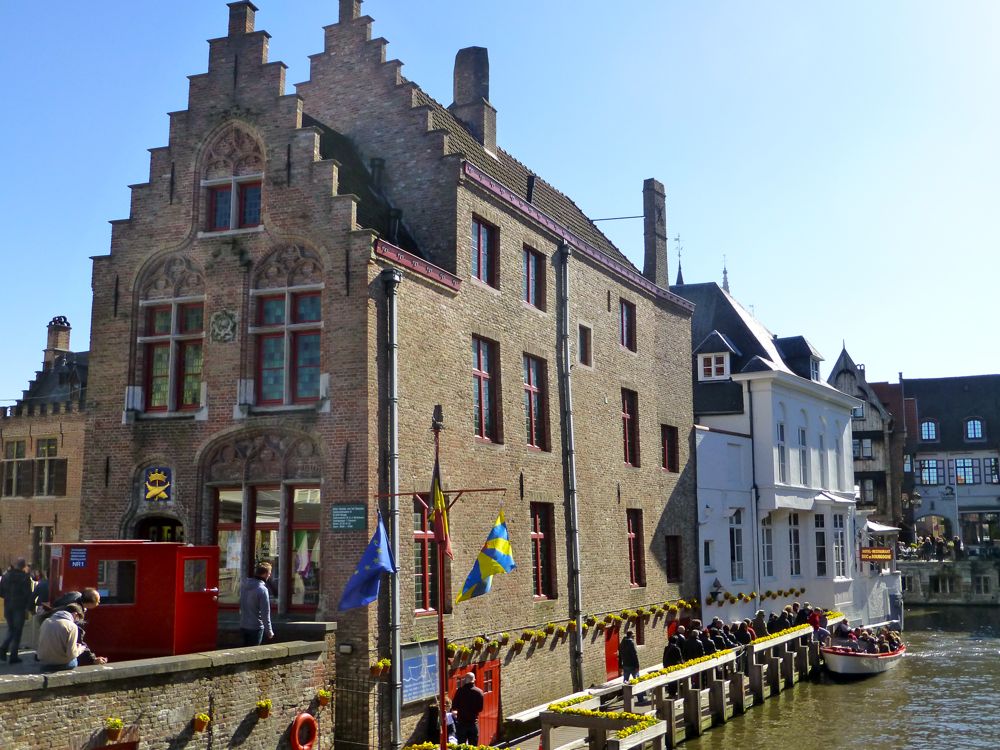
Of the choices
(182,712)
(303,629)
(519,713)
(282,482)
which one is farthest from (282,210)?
(519,713)

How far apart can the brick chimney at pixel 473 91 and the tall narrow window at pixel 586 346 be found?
495 cm

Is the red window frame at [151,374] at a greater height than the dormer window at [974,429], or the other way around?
the dormer window at [974,429]

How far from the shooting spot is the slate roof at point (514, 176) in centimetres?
2302

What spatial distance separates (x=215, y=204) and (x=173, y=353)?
113 inches

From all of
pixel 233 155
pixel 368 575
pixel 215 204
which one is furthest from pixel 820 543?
pixel 233 155

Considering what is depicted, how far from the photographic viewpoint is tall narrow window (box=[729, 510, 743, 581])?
32094mm

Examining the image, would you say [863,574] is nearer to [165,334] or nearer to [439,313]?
[439,313]

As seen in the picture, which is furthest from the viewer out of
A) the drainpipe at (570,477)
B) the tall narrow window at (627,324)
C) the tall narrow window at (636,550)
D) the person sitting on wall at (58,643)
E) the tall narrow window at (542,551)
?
the tall narrow window at (627,324)

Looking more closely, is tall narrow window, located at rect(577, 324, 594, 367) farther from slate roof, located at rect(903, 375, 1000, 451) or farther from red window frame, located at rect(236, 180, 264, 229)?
slate roof, located at rect(903, 375, 1000, 451)

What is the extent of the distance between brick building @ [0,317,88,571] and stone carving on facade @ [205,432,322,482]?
18736 millimetres

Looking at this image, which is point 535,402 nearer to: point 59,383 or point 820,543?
point 820,543

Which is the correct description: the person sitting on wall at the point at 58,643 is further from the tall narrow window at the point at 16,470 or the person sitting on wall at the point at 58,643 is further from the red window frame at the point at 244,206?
the tall narrow window at the point at 16,470

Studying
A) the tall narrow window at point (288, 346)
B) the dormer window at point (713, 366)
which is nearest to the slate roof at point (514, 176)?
the tall narrow window at point (288, 346)

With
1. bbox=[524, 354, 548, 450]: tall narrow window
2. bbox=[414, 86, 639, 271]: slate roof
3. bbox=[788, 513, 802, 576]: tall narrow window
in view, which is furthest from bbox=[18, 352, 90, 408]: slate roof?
bbox=[788, 513, 802, 576]: tall narrow window
